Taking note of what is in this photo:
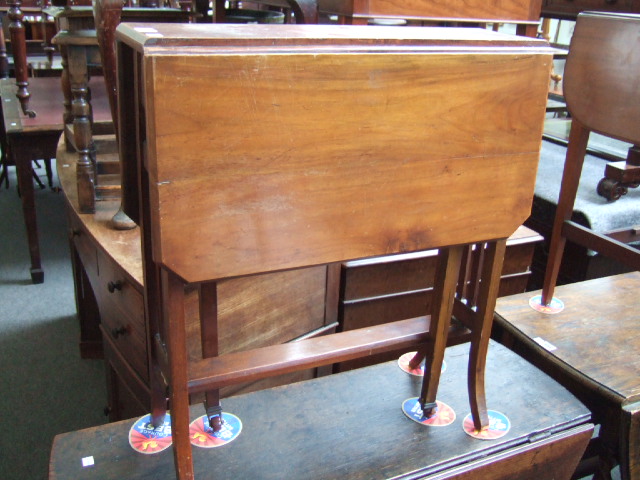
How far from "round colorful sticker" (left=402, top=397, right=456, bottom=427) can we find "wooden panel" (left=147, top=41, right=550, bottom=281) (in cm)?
44

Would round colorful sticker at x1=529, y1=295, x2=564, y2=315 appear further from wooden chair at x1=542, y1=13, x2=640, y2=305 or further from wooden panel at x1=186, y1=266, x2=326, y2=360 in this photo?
wooden panel at x1=186, y1=266, x2=326, y2=360

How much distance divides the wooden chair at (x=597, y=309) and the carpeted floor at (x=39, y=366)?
1408mm

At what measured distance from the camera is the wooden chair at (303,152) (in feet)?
2.74

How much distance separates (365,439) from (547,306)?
811 mm

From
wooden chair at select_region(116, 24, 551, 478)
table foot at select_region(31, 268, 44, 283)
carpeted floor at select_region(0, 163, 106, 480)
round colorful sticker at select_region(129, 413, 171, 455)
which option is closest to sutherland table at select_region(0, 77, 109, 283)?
table foot at select_region(31, 268, 44, 283)

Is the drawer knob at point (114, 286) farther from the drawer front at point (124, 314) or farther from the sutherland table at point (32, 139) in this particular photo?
the sutherland table at point (32, 139)

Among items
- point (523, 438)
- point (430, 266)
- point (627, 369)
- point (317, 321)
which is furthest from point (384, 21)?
point (523, 438)

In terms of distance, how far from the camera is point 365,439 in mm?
1270

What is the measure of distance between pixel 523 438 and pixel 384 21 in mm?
2179

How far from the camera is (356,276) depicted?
1.83m

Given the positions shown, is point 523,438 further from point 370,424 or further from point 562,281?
point 562,281

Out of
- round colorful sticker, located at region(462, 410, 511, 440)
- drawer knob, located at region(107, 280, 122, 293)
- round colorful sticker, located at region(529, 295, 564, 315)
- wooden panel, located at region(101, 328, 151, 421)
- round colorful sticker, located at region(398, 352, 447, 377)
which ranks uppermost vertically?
drawer knob, located at region(107, 280, 122, 293)

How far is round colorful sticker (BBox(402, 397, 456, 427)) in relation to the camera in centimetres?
133

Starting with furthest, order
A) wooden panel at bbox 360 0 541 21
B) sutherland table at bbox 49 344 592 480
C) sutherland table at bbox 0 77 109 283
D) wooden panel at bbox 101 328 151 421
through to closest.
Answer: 1. sutherland table at bbox 0 77 109 283
2. wooden panel at bbox 360 0 541 21
3. wooden panel at bbox 101 328 151 421
4. sutherland table at bbox 49 344 592 480
